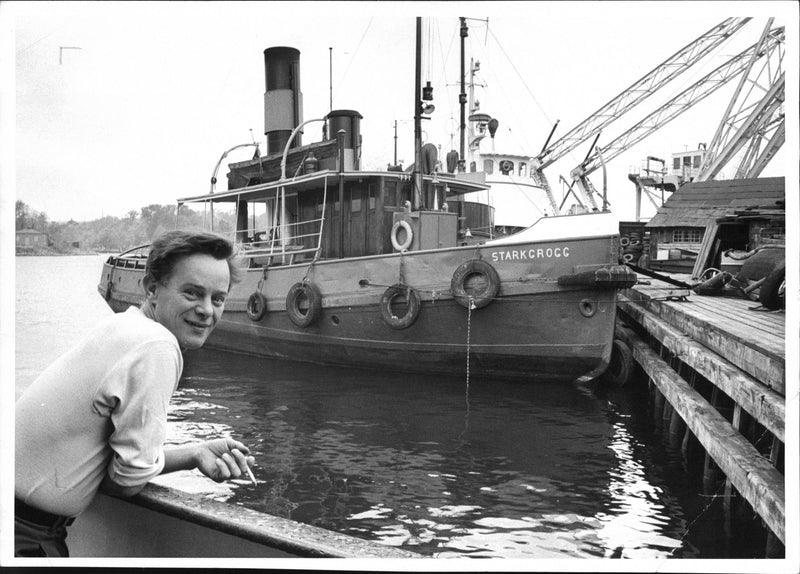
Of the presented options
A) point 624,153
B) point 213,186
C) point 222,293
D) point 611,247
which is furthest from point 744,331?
point 213,186

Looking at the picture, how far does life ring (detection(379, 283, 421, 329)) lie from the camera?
25.7ft

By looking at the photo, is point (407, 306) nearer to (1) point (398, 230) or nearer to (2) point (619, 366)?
(1) point (398, 230)

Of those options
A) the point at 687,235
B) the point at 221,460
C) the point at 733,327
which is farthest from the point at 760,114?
the point at 687,235

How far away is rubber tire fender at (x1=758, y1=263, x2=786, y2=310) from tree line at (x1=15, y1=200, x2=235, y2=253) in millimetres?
4566

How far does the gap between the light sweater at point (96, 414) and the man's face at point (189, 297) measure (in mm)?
93

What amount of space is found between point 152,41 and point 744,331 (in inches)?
159

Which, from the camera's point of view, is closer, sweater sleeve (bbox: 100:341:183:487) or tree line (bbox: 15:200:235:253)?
sweater sleeve (bbox: 100:341:183:487)

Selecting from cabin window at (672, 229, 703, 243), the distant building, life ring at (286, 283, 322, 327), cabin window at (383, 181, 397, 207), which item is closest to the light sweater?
the distant building

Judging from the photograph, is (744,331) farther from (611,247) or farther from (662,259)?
(662,259)

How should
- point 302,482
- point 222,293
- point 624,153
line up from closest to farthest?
1. point 222,293
2. point 302,482
3. point 624,153

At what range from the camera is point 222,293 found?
6.57 ft

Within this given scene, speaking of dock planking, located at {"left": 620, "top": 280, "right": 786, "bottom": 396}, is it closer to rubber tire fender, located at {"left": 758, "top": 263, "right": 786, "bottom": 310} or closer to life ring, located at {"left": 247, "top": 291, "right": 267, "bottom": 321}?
rubber tire fender, located at {"left": 758, "top": 263, "right": 786, "bottom": 310}

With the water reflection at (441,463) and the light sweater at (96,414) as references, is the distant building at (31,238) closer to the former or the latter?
the light sweater at (96,414)

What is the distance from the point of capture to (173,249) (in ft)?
6.18
